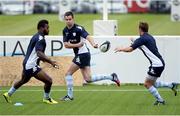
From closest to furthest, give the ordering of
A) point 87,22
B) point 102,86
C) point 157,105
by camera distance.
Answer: point 157,105 < point 102,86 < point 87,22

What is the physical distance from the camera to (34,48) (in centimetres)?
2302

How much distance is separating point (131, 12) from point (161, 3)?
2.12m

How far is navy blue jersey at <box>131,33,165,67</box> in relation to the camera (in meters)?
22.7

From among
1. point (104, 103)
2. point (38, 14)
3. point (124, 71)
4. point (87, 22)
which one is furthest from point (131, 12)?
point (104, 103)

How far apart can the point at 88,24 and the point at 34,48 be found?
30.2m

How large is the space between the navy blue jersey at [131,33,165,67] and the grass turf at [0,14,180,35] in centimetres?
2464

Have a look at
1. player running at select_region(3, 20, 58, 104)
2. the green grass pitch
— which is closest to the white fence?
the green grass pitch

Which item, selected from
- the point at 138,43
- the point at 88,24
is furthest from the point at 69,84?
the point at 88,24

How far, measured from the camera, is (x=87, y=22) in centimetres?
5488

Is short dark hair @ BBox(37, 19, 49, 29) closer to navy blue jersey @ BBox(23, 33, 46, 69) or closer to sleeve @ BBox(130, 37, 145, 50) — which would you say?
navy blue jersey @ BBox(23, 33, 46, 69)

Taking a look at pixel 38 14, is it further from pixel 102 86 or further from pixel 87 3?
pixel 102 86

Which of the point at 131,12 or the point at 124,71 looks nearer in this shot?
the point at 124,71

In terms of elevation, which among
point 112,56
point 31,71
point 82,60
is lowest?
point 112,56

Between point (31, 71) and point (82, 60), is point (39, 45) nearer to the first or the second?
point (31, 71)
